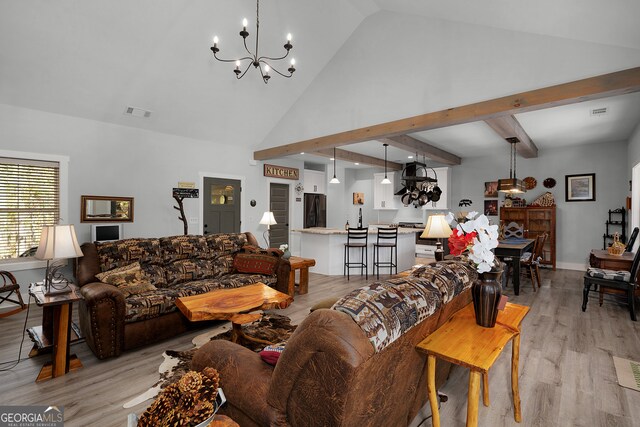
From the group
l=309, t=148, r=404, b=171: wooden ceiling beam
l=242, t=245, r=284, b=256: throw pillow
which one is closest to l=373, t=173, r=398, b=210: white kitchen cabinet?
l=309, t=148, r=404, b=171: wooden ceiling beam

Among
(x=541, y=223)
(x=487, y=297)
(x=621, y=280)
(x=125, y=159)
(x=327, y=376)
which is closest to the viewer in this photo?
(x=327, y=376)

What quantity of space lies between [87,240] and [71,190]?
0.80 metres

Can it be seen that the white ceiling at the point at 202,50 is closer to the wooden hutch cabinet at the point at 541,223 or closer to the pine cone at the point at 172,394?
the wooden hutch cabinet at the point at 541,223

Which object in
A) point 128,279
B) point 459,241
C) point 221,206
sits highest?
point 221,206

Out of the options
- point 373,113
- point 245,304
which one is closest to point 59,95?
point 245,304

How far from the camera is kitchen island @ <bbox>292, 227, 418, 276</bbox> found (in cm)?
626

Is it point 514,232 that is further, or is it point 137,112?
point 514,232

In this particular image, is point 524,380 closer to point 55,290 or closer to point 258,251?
point 258,251

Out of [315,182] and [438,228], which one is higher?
[315,182]

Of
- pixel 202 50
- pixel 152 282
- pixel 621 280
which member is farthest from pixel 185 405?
pixel 621 280

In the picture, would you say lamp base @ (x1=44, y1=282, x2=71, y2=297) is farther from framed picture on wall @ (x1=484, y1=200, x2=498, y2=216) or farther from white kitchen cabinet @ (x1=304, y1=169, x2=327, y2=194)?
framed picture on wall @ (x1=484, y1=200, x2=498, y2=216)

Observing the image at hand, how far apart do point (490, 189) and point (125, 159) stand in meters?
8.12

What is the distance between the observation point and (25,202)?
4.30 m

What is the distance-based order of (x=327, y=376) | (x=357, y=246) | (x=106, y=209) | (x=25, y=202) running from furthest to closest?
(x=357, y=246)
(x=106, y=209)
(x=25, y=202)
(x=327, y=376)
